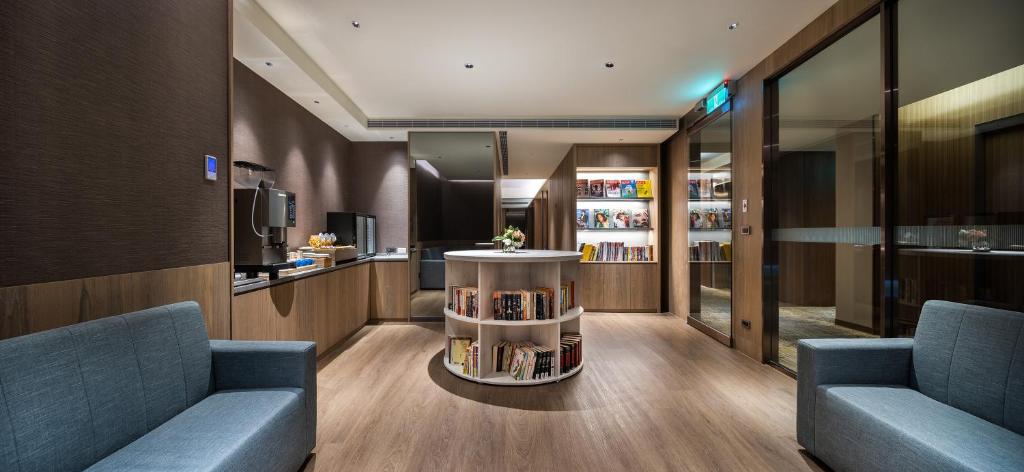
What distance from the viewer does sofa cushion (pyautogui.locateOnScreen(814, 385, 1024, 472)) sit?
1.38m

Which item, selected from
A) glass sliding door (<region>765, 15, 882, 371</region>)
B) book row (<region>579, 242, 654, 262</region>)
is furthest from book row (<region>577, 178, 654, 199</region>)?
glass sliding door (<region>765, 15, 882, 371</region>)

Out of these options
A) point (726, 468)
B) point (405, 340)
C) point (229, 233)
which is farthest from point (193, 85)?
point (726, 468)

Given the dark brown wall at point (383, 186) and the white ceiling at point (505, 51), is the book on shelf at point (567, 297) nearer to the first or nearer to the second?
the white ceiling at point (505, 51)

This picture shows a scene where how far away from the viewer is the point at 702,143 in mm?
4863

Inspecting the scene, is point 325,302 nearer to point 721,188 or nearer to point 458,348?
point 458,348

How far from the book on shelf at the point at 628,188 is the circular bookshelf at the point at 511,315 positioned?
117 inches

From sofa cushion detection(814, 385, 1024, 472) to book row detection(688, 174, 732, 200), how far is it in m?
2.71

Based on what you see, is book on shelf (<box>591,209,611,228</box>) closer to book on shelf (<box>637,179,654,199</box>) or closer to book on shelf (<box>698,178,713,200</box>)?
book on shelf (<box>637,179,654,199</box>)

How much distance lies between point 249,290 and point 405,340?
2.09 m

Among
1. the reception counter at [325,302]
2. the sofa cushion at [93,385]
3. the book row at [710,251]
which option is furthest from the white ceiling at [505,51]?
the sofa cushion at [93,385]

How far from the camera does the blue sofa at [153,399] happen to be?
119 centimetres

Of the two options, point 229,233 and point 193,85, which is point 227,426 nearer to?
point 229,233

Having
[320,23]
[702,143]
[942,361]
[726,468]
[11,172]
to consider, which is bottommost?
[726,468]

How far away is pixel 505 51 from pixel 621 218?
11.6ft
